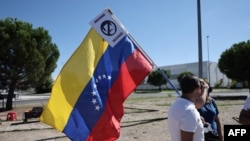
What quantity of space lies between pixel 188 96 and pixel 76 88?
2.24 meters

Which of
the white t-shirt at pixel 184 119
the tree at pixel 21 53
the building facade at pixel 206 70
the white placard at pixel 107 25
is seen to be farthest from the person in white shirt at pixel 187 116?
the building facade at pixel 206 70

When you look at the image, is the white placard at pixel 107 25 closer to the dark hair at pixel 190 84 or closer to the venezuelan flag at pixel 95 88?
the venezuelan flag at pixel 95 88

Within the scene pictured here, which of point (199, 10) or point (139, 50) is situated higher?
point (199, 10)

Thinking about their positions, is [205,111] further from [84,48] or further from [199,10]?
[199,10]

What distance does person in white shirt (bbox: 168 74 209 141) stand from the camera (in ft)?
10.7

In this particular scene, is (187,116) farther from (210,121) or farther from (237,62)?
(237,62)

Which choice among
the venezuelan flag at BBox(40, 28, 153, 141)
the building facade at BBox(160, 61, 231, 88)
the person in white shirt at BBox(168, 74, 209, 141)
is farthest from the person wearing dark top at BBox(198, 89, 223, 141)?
the building facade at BBox(160, 61, 231, 88)

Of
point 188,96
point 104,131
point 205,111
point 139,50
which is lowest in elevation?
point 104,131

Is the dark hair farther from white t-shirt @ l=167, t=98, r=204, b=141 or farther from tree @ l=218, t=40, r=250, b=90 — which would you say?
tree @ l=218, t=40, r=250, b=90

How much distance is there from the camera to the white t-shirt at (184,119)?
10.7 feet

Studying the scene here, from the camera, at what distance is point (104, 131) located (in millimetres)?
5121

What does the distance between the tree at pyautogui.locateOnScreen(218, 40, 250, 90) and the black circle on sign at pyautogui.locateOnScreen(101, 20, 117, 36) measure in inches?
1324

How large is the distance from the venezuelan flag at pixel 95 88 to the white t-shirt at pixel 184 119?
1.86 m

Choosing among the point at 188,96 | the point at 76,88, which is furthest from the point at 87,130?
the point at 188,96
